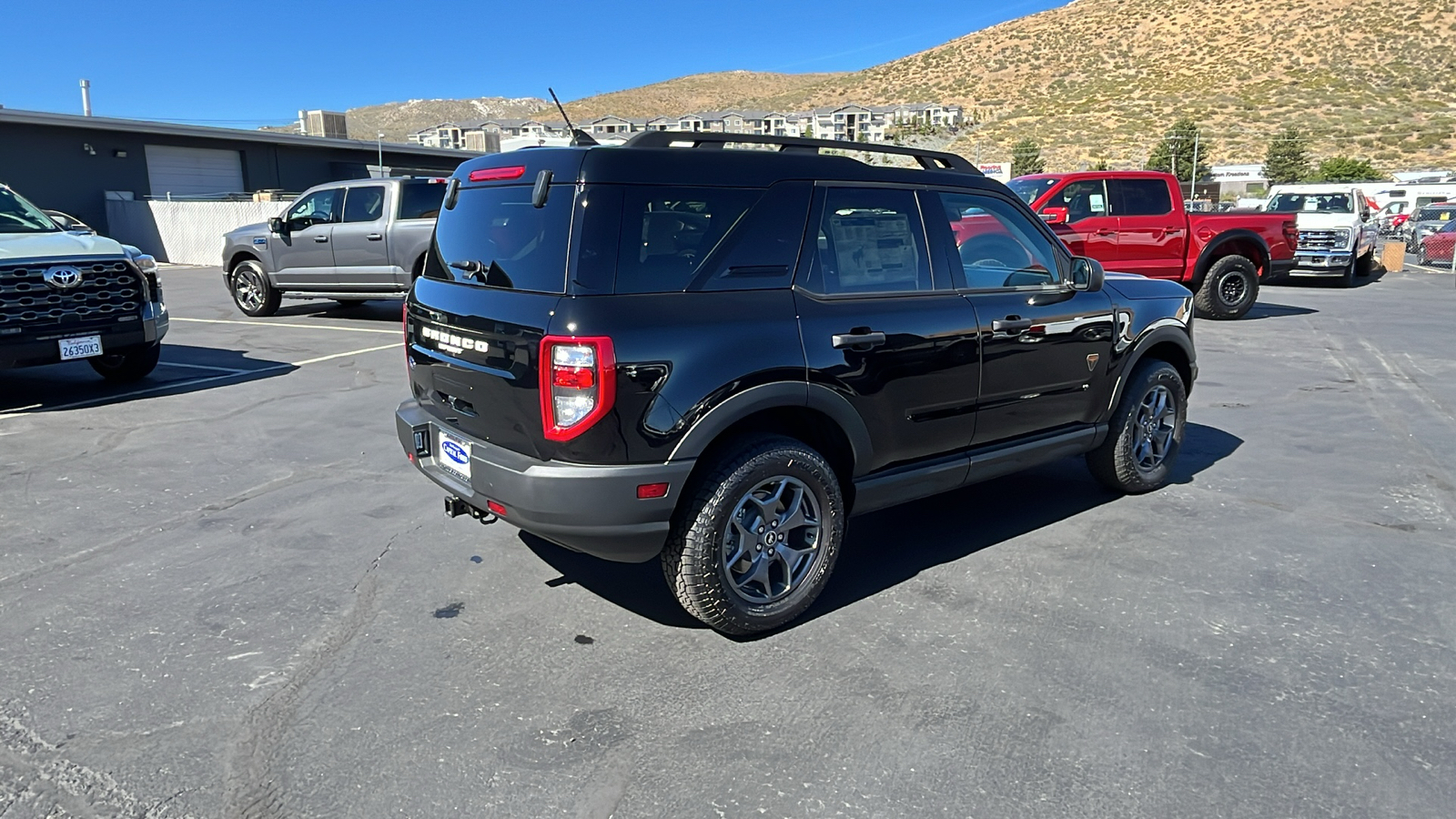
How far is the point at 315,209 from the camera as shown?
1337cm

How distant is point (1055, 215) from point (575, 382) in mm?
10754

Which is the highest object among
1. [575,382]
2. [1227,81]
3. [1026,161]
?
[1227,81]

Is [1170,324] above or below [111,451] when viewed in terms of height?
above

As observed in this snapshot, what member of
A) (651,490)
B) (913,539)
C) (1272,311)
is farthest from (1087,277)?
(1272,311)

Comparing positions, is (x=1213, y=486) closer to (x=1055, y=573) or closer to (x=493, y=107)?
(x=1055, y=573)

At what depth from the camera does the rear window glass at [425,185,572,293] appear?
345 centimetres

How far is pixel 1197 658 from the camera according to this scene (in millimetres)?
3551

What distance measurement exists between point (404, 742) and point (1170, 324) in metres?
4.53

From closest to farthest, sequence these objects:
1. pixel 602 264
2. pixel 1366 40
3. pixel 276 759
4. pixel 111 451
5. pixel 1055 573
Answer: pixel 276 759 → pixel 602 264 → pixel 1055 573 → pixel 111 451 → pixel 1366 40

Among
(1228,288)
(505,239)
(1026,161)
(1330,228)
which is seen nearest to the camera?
(505,239)

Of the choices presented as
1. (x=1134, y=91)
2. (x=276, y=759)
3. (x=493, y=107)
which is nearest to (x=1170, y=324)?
(x=276, y=759)

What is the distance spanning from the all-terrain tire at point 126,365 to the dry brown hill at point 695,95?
10633 centimetres

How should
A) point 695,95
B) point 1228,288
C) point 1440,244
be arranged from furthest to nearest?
point 695,95 → point 1440,244 → point 1228,288

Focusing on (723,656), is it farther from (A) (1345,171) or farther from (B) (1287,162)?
(B) (1287,162)
